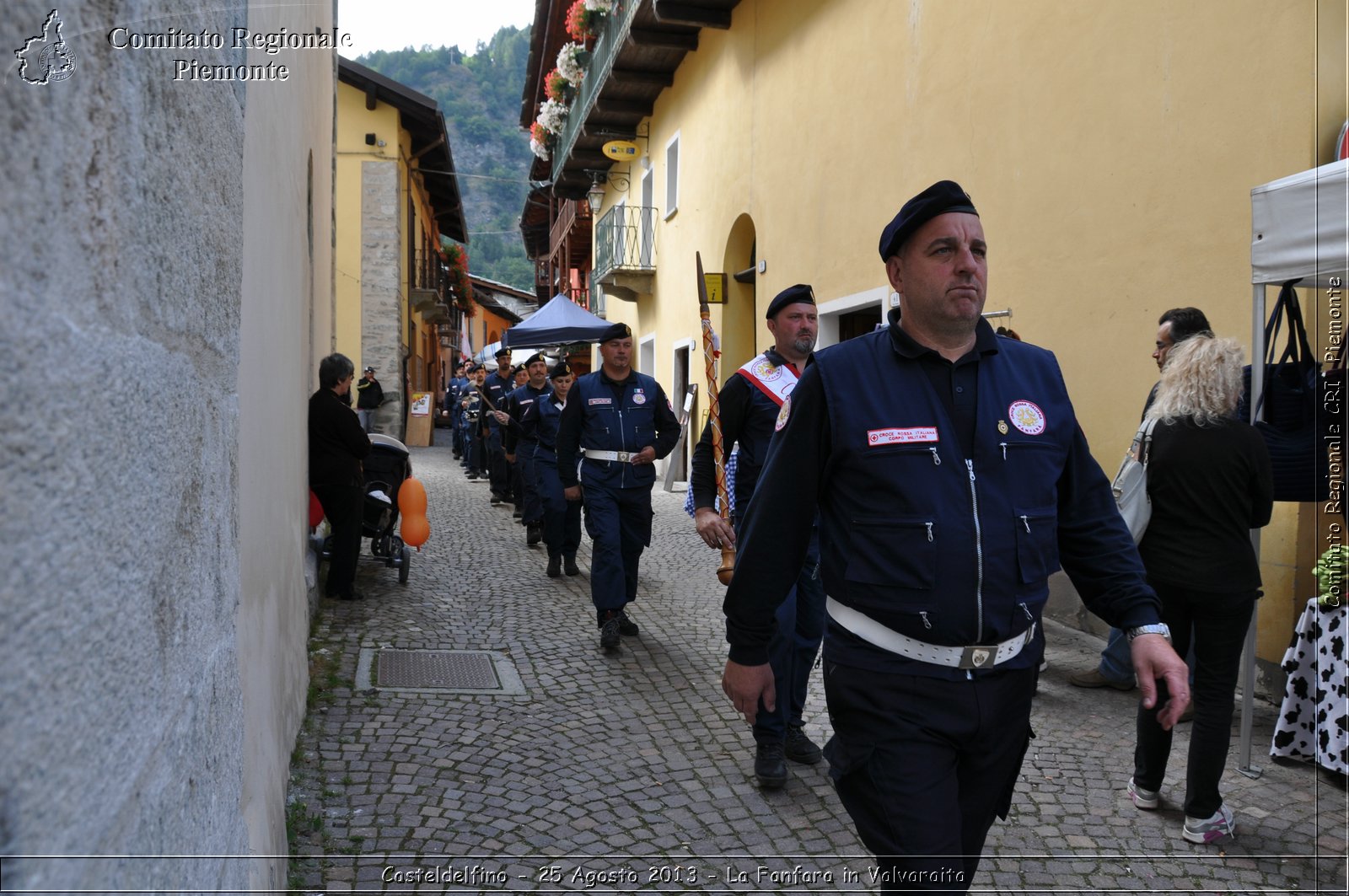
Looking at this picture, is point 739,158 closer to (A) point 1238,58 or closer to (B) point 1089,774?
(A) point 1238,58

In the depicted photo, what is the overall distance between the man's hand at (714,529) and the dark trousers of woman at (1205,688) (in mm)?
1763

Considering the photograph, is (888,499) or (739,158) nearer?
(888,499)

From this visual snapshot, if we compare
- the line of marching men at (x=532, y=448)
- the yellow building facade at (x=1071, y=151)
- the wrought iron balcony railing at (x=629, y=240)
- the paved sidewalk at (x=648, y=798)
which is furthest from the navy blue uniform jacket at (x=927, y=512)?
the wrought iron balcony railing at (x=629, y=240)

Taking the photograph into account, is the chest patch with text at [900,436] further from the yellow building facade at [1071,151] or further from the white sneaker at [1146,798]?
the yellow building facade at [1071,151]

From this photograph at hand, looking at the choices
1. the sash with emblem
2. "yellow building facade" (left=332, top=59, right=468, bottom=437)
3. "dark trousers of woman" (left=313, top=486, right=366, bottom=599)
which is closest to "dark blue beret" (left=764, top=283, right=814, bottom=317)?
the sash with emblem

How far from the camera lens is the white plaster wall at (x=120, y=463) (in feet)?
2.68

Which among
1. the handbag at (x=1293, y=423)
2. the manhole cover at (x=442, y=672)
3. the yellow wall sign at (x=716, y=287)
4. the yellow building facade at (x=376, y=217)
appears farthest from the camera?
the yellow building facade at (x=376, y=217)

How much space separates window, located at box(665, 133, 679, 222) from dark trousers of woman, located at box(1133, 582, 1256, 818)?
1529 centimetres

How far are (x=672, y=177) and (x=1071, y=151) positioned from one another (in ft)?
40.1

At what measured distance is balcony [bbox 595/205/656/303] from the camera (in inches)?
799

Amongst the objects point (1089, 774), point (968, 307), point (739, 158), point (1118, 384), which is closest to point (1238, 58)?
point (1118, 384)

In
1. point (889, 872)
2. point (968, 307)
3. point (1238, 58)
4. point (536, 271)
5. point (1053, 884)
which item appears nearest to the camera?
point (889, 872)

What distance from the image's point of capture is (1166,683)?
256cm

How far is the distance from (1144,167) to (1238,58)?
878mm
